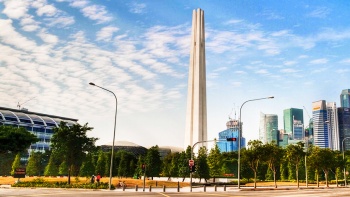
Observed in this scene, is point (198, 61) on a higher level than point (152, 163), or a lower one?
higher

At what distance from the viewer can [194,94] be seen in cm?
12219

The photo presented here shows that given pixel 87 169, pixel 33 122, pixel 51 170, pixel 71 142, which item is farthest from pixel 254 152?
pixel 33 122

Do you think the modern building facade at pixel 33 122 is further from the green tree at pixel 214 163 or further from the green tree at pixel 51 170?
the green tree at pixel 214 163

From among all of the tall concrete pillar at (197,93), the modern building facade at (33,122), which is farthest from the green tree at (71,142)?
the modern building facade at (33,122)

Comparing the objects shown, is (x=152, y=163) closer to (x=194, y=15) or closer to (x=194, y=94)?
(x=194, y=94)

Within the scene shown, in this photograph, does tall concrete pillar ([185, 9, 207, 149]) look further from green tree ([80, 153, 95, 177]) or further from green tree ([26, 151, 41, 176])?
green tree ([26, 151, 41, 176])

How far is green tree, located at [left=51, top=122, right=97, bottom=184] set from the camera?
5728 cm

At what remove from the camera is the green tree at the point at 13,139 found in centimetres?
5631

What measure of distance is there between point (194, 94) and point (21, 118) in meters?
88.5

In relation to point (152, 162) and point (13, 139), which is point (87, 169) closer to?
point (152, 162)

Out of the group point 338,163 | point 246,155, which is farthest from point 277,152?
point 338,163

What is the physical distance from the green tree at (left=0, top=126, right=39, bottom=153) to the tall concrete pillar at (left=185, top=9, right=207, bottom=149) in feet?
221

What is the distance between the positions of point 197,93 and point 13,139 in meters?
70.5

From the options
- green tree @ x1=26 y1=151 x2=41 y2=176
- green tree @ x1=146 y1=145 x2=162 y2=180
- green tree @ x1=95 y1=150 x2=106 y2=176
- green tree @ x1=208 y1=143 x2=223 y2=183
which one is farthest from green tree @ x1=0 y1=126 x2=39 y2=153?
green tree @ x1=26 y1=151 x2=41 y2=176
